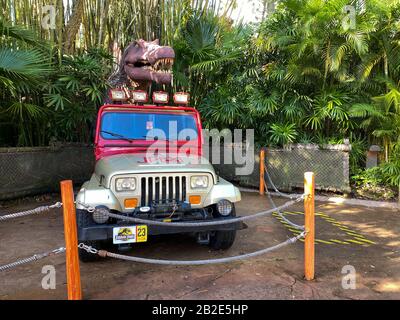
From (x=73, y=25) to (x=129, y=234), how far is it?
601 cm

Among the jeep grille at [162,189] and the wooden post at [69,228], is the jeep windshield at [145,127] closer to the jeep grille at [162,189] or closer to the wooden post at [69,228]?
the jeep grille at [162,189]

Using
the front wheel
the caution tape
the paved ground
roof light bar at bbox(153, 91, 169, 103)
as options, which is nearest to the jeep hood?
the front wheel

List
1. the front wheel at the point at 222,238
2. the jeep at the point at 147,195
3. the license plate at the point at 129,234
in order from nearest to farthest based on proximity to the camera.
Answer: the license plate at the point at 129,234
the jeep at the point at 147,195
the front wheel at the point at 222,238

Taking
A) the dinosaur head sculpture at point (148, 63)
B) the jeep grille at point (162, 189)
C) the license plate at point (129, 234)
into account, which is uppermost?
the dinosaur head sculpture at point (148, 63)

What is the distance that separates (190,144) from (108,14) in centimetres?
503

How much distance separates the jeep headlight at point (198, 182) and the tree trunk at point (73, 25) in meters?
5.53

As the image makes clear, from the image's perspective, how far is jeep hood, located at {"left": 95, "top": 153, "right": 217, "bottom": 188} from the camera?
12.3ft

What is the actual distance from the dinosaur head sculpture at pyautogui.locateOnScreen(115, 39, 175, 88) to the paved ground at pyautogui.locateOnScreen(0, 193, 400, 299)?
9.58 ft

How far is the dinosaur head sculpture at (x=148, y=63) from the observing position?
253 inches

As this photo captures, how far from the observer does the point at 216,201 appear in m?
3.94

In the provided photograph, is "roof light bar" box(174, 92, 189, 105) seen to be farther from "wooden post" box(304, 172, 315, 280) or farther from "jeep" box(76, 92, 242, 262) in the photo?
"wooden post" box(304, 172, 315, 280)

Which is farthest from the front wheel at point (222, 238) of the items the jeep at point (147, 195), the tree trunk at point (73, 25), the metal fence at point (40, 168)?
the tree trunk at point (73, 25)

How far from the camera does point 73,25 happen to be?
784cm
